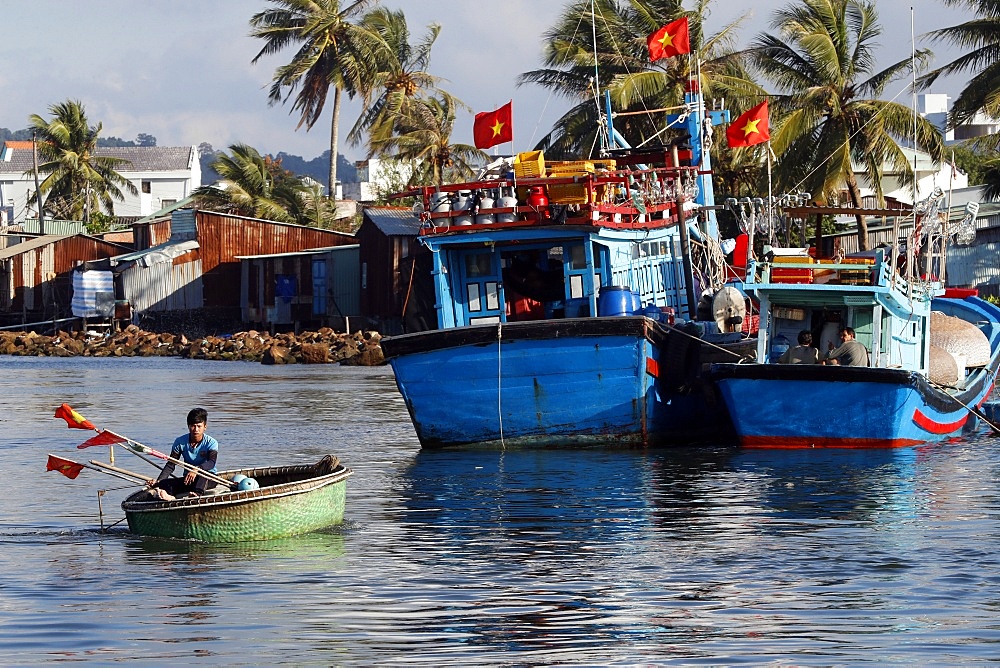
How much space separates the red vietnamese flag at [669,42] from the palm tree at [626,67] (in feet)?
46.2

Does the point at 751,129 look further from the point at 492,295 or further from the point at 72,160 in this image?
the point at 72,160

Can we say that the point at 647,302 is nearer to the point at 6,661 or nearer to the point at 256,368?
the point at 6,661

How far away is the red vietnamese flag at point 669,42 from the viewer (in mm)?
28250

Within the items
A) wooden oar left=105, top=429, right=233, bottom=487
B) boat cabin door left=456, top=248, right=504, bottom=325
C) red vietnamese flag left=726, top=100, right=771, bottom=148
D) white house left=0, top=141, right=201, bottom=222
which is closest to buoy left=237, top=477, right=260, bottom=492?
wooden oar left=105, top=429, right=233, bottom=487

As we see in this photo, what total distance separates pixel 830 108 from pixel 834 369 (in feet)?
77.2

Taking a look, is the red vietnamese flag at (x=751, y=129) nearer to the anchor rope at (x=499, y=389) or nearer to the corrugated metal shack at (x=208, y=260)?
the anchor rope at (x=499, y=389)

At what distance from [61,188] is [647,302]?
59.7 metres

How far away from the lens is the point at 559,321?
19438 millimetres

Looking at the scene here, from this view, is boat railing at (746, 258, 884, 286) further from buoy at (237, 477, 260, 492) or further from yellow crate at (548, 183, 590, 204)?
buoy at (237, 477, 260, 492)

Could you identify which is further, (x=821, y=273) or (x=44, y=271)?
(x=44, y=271)

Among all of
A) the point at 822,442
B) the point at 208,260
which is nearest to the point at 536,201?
the point at 822,442

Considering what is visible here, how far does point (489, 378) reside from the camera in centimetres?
1991

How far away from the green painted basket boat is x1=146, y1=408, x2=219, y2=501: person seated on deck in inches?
8.3

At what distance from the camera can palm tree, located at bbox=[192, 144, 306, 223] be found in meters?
63.8
